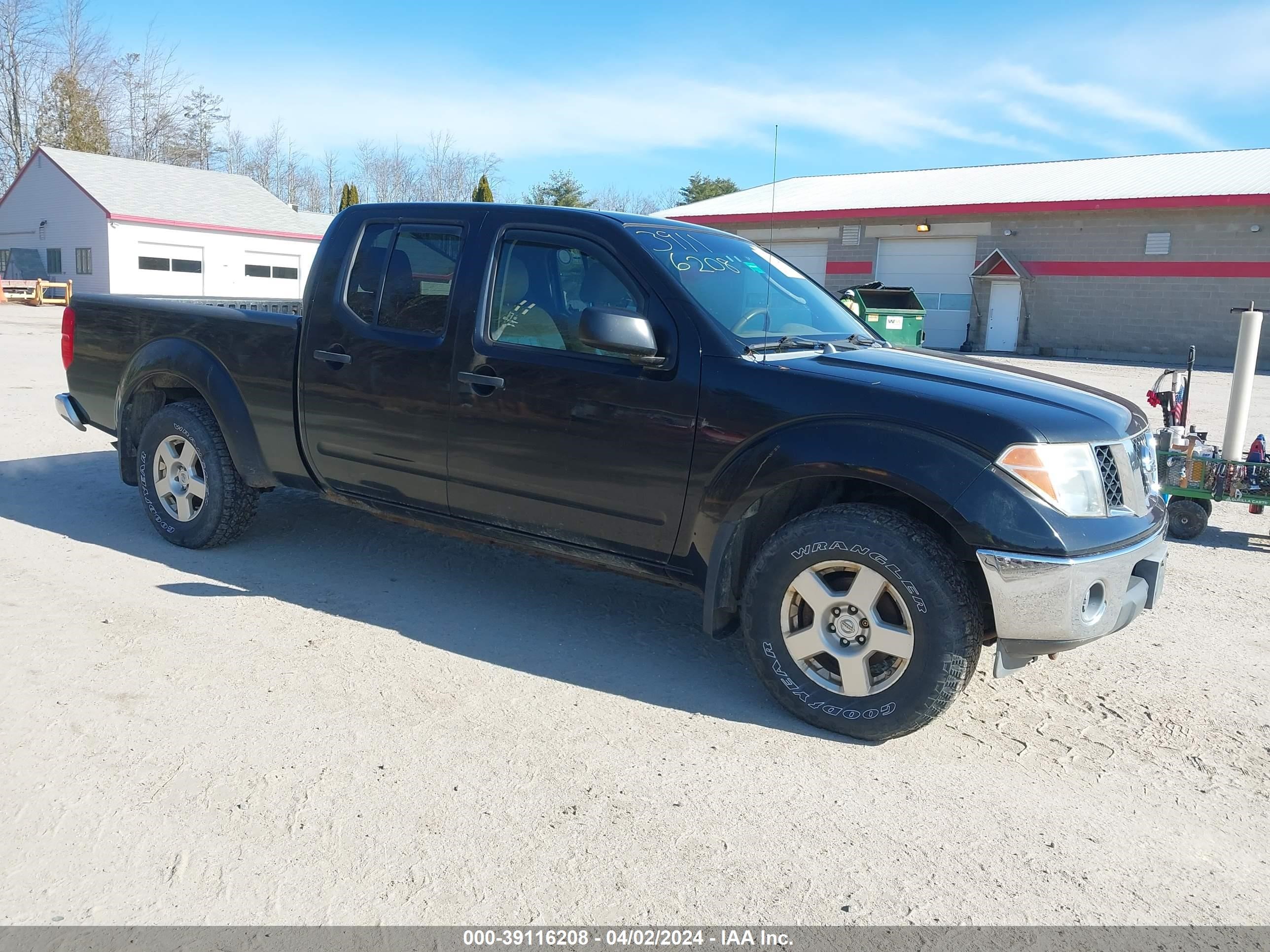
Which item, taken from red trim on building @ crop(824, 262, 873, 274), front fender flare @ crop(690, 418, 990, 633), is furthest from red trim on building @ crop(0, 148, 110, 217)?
front fender flare @ crop(690, 418, 990, 633)

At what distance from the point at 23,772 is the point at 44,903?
31.9 inches

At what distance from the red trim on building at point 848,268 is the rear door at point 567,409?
1193 inches

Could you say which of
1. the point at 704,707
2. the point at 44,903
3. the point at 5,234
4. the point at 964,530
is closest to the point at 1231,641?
the point at 964,530

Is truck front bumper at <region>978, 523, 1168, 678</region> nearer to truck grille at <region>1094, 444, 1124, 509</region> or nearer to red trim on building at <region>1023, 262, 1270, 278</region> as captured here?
truck grille at <region>1094, 444, 1124, 509</region>

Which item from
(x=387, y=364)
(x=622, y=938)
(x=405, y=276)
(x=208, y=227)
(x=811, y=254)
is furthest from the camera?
(x=208, y=227)

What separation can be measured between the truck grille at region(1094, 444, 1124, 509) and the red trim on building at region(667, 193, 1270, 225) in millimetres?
22154

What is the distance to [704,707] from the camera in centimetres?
401

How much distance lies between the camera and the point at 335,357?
5035mm

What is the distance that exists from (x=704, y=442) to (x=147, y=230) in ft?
136

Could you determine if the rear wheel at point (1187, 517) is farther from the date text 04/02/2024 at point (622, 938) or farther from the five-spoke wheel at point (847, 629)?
the date text 04/02/2024 at point (622, 938)

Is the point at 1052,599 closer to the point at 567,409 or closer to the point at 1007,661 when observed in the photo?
the point at 1007,661

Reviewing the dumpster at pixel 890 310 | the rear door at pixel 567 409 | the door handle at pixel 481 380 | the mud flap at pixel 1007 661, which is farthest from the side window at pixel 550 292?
the dumpster at pixel 890 310

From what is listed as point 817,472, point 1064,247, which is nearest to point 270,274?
point 1064,247

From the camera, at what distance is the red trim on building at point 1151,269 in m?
26.9
